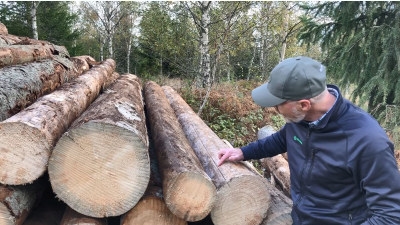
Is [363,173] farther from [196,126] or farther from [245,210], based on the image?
[196,126]

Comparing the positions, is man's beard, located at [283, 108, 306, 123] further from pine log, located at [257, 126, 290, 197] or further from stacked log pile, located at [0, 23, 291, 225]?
pine log, located at [257, 126, 290, 197]

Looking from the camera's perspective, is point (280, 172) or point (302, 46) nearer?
point (280, 172)

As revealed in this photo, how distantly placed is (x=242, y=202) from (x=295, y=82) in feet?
3.41

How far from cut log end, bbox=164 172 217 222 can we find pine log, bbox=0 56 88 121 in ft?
4.95

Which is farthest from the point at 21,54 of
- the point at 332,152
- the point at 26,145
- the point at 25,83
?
the point at 332,152

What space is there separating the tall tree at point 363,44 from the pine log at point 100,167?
488cm

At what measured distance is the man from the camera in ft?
6.15

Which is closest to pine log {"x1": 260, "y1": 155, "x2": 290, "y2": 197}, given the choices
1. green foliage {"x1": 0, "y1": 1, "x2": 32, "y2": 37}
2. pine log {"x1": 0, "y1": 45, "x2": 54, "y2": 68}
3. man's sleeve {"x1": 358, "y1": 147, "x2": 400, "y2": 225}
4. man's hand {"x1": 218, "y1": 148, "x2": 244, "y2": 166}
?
man's hand {"x1": 218, "y1": 148, "x2": 244, "y2": 166}

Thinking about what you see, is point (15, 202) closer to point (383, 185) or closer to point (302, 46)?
point (383, 185)

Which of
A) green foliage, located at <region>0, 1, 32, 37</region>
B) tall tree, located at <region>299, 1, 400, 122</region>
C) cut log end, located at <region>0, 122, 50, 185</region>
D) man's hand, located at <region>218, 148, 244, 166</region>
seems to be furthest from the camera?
green foliage, located at <region>0, 1, 32, 37</region>

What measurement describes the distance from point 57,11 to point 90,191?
20.3 metres

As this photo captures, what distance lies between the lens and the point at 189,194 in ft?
8.03

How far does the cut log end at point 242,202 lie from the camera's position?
260cm

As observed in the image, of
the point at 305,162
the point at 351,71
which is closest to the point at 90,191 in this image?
the point at 305,162
